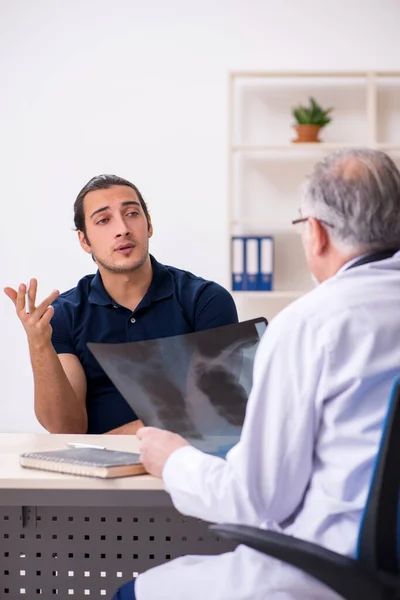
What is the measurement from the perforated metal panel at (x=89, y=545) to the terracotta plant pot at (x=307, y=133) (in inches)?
119

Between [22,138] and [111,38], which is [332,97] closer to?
[111,38]

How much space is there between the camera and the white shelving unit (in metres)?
4.73

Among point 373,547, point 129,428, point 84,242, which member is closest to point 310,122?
point 84,242

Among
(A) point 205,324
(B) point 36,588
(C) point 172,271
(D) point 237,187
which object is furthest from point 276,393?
(D) point 237,187

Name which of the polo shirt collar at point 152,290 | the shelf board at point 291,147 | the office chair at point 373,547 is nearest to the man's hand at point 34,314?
the polo shirt collar at point 152,290

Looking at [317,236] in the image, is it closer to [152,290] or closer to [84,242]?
[152,290]

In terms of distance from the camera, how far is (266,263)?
177 inches

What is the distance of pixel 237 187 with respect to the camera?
15.6ft

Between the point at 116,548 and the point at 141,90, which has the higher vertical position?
the point at 141,90

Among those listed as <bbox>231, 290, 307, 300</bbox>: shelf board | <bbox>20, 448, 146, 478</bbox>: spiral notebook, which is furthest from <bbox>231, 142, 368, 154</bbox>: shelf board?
<bbox>20, 448, 146, 478</bbox>: spiral notebook

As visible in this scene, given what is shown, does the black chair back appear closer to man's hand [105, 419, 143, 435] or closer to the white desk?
the white desk

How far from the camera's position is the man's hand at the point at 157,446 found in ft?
4.87

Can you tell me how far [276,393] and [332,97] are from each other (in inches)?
149

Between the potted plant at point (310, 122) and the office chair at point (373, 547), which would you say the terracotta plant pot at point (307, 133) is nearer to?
the potted plant at point (310, 122)
